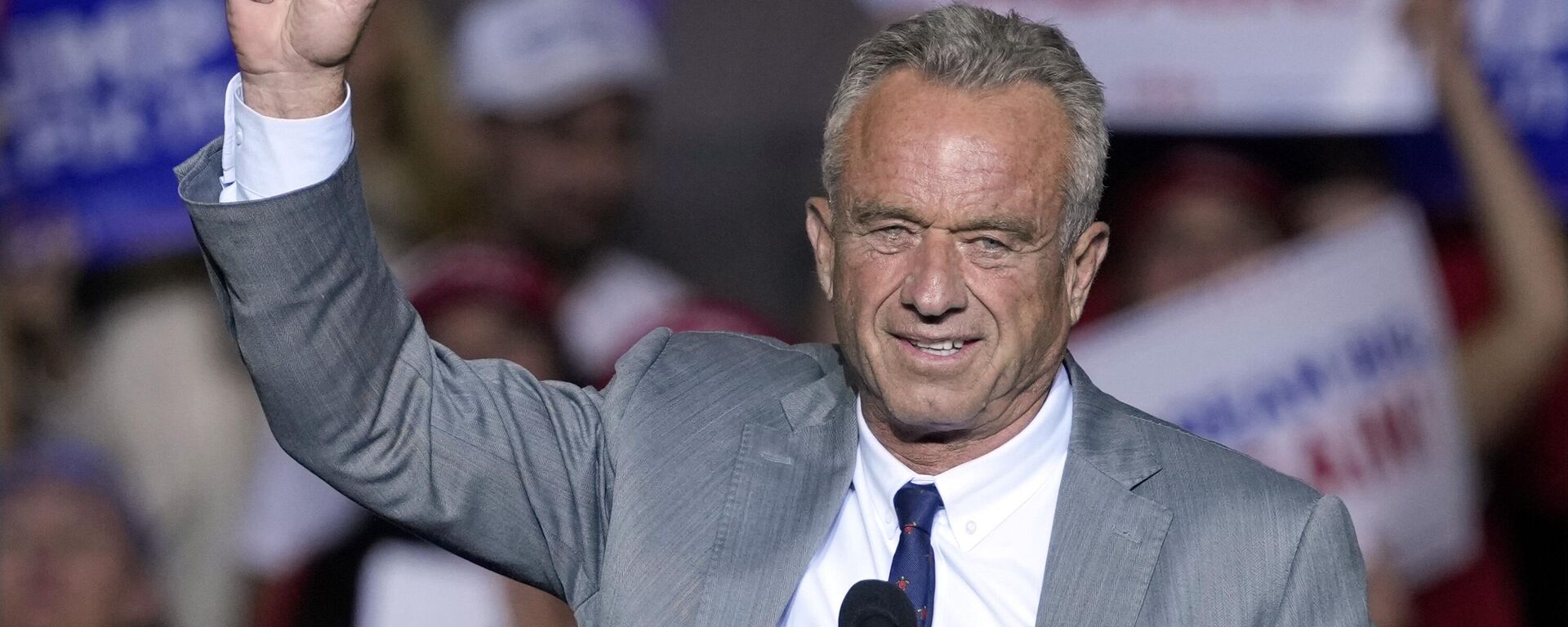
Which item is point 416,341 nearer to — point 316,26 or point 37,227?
point 316,26

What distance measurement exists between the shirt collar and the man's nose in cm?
24

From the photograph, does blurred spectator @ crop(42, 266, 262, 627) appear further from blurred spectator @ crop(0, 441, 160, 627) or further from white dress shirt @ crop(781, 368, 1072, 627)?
white dress shirt @ crop(781, 368, 1072, 627)

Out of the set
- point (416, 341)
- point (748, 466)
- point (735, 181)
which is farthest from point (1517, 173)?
→ point (416, 341)

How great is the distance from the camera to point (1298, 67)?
4258 mm

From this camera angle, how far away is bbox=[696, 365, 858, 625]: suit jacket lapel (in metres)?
1.99

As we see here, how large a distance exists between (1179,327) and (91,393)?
3.06m

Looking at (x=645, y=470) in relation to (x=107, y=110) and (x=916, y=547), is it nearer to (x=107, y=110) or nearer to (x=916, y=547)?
(x=916, y=547)

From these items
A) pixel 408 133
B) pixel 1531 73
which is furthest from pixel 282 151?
pixel 1531 73

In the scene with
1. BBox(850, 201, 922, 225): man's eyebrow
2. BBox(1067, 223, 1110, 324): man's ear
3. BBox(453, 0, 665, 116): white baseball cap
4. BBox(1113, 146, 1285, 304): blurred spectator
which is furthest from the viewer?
BBox(453, 0, 665, 116): white baseball cap

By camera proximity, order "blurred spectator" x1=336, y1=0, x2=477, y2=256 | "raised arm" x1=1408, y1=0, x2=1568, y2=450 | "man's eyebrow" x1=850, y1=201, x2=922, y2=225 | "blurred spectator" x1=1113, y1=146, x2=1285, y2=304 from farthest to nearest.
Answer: "blurred spectator" x1=336, y1=0, x2=477, y2=256 → "blurred spectator" x1=1113, y1=146, x2=1285, y2=304 → "raised arm" x1=1408, y1=0, x2=1568, y2=450 → "man's eyebrow" x1=850, y1=201, x2=922, y2=225

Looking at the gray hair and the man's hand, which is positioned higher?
the gray hair

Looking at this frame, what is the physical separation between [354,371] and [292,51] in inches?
12.5

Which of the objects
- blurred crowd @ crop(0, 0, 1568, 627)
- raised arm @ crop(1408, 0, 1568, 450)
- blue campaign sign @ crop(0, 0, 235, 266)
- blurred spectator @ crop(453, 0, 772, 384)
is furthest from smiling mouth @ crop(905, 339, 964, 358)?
blue campaign sign @ crop(0, 0, 235, 266)

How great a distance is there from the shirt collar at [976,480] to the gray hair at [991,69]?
247 mm
